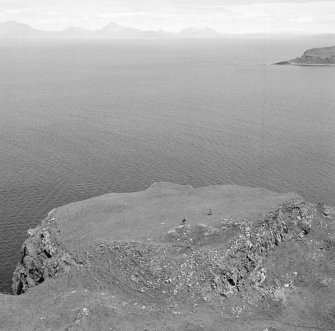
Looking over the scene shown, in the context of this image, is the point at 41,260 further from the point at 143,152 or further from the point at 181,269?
the point at 143,152

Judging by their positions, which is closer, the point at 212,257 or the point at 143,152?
the point at 212,257

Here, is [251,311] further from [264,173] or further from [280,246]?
[264,173]

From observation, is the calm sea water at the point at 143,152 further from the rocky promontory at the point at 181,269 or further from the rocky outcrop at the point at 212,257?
the rocky outcrop at the point at 212,257

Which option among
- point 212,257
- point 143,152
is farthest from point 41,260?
point 143,152

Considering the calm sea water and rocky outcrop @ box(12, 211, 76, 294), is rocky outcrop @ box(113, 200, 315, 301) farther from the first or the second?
the calm sea water

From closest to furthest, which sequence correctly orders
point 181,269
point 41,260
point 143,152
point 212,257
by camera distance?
point 181,269 < point 212,257 < point 41,260 < point 143,152

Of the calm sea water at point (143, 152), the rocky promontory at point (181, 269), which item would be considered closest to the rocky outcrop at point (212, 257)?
the rocky promontory at point (181, 269)

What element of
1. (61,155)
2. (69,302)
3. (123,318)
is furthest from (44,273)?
(61,155)
